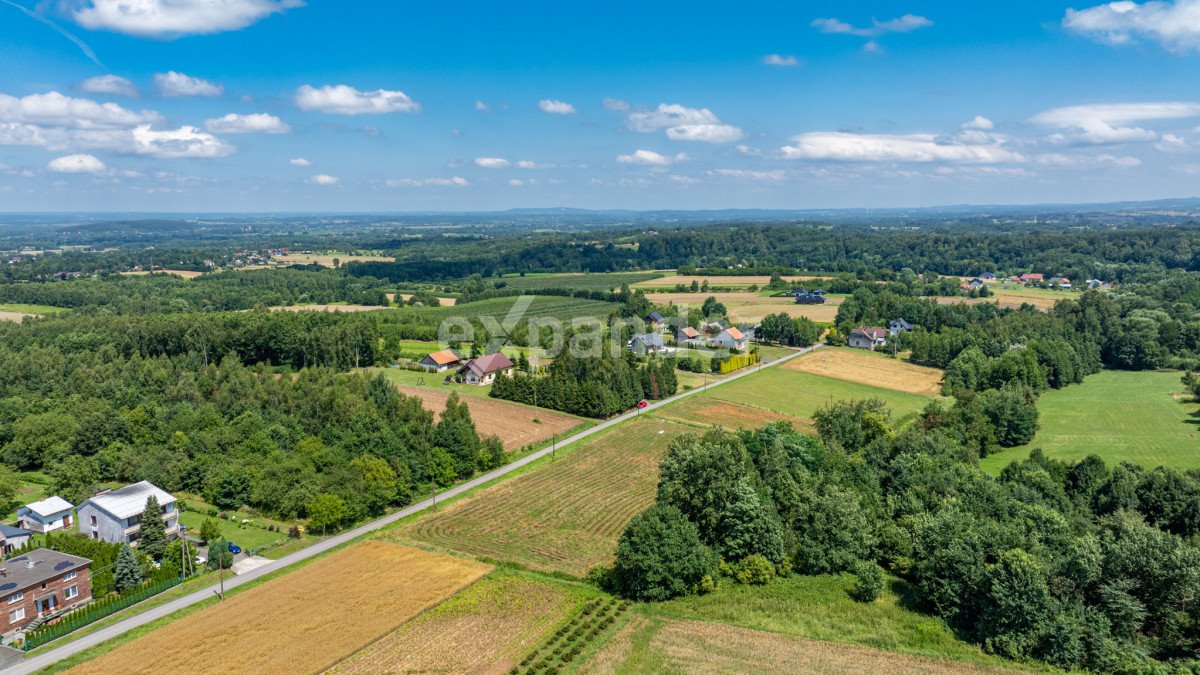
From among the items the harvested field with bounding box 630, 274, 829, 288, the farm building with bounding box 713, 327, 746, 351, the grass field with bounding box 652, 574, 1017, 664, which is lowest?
the grass field with bounding box 652, 574, 1017, 664

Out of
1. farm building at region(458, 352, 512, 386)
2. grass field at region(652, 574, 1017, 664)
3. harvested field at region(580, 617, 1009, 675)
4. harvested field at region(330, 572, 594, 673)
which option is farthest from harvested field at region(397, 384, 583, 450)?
harvested field at region(580, 617, 1009, 675)

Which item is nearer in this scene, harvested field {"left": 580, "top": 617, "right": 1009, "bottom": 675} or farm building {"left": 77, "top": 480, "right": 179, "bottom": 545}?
harvested field {"left": 580, "top": 617, "right": 1009, "bottom": 675}

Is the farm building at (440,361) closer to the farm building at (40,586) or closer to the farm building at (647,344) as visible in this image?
the farm building at (647,344)

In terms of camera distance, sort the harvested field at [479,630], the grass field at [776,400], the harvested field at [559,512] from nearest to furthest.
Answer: the harvested field at [479,630], the harvested field at [559,512], the grass field at [776,400]

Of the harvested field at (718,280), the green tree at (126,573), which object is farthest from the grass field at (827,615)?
the harvested field at (718,280)

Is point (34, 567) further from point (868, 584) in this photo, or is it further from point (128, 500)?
point (868, 584)

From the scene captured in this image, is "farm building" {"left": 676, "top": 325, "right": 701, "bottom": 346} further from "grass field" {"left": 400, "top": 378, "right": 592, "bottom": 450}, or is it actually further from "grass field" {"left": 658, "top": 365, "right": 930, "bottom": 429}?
"grass field" {"left": 400, "top": 378, "right": 592, "bottom": 450}
